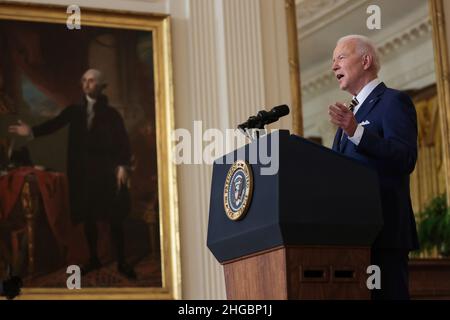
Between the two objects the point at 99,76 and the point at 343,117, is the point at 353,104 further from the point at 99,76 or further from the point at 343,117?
the point at 99,76

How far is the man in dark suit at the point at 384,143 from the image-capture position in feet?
13.1

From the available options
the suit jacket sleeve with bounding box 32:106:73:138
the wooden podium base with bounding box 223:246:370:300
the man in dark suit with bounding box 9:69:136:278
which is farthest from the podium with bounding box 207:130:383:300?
the suit jacket sleeve with bounding box 32:106:73:138

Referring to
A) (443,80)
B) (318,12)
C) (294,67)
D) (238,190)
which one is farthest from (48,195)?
(238,190)

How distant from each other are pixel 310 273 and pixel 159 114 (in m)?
5.05

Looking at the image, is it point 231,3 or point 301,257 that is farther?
point 231,3

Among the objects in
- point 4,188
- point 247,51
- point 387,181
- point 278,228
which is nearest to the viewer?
point 278,228

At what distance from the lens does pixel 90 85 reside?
28.0ft

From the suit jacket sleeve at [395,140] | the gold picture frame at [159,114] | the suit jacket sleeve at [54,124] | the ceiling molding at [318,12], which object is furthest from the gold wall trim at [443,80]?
the suit jacket sleeve at [395,140]

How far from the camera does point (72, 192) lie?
8242mm

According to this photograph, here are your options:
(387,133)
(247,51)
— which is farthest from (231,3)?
(387,133)

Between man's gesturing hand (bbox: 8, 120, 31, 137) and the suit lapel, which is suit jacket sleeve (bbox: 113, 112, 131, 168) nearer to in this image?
man's gesturing hand (bbox: 8, 120, 31, 137)

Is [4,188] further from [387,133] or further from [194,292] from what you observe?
[387,133]

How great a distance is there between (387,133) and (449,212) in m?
5.59

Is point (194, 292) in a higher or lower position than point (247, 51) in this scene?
lower
